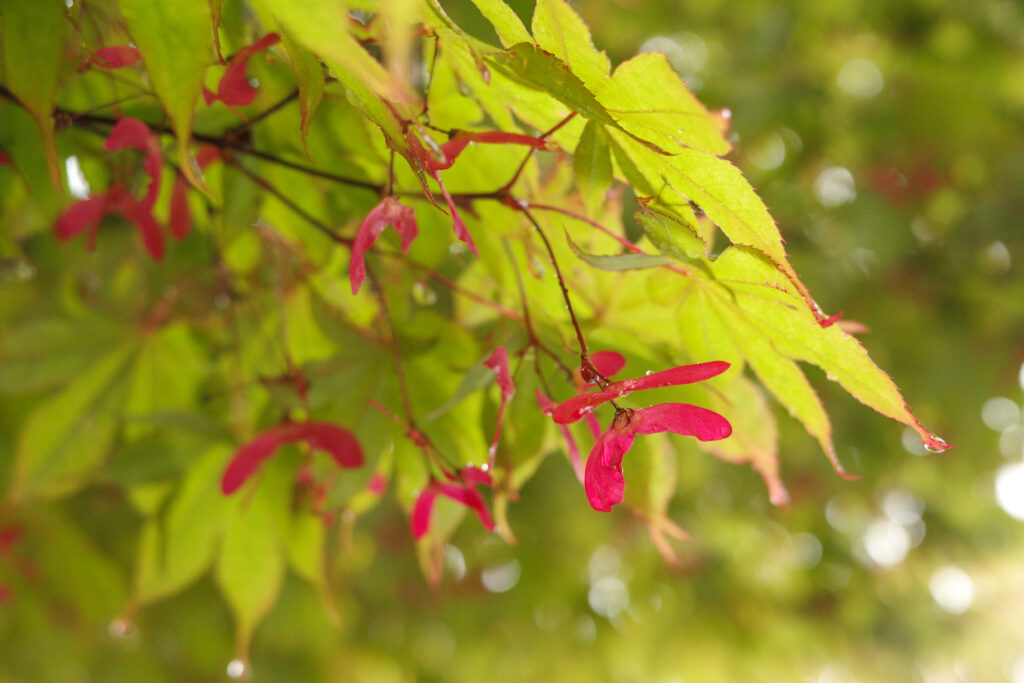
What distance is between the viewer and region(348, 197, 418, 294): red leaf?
1.19ft

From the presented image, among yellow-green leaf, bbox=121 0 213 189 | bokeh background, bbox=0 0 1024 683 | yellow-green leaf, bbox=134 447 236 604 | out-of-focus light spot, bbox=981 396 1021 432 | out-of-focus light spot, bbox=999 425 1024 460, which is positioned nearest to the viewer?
yellow-green leaf, bbox=121 0 213 189

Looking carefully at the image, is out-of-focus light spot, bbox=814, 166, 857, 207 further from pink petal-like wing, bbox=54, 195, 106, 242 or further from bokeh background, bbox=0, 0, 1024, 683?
pink petal-like wing, bbox=54, 195, 106, 242

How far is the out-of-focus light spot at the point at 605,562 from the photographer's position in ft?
6.98

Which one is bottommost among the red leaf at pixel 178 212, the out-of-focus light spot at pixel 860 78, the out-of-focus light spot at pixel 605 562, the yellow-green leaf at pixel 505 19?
the out-of-focus light spot at pixel 605 562

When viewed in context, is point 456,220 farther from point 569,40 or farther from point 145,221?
point 145,221

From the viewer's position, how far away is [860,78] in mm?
1808

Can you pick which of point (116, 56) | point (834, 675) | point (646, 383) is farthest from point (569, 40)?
point (834, 675)

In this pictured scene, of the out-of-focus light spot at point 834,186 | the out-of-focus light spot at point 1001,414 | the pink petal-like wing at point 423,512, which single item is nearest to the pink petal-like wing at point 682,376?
the pink petal-like wing at point 423,512

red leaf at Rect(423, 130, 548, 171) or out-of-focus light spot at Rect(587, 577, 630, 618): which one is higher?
red leaf at Rect(423, 130, 548, 171)

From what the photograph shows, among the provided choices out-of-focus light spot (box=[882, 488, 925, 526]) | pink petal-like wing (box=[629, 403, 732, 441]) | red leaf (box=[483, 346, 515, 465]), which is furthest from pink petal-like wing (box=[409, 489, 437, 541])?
out-of-focus light spot (box=[882, 488, 925, 526])

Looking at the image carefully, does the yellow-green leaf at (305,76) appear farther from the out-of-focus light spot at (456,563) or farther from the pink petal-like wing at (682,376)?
the out-of-focus light spot at (456,563)

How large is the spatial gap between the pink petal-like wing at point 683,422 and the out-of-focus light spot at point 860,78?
162 cm

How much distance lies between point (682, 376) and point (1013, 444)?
6.97ft

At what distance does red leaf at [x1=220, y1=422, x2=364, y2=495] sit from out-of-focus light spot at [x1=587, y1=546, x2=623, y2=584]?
1690 mm
